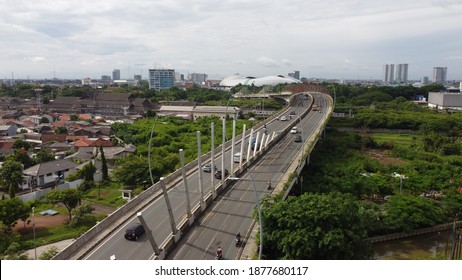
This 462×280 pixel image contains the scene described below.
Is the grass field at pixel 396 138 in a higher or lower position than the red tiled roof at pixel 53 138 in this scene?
lower

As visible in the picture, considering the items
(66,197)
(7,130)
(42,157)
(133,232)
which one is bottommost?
(66,197)

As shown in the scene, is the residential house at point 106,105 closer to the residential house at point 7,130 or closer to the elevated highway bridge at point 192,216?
the residential house at point 7,130

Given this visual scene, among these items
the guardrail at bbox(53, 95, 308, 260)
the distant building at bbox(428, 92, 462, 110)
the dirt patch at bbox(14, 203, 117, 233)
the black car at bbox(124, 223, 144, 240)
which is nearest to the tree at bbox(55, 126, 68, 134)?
the dirt patch at bbox(14, 203, 117, 233)

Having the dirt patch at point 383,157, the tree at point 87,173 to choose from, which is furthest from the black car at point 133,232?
the dirt patch at point 383,157

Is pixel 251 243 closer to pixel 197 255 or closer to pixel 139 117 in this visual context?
pixel 197 255

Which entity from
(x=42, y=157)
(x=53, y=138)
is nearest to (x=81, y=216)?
(x=42, y=157)

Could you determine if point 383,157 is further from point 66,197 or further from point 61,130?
point 61,130

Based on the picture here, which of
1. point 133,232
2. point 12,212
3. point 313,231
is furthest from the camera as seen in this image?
point 12,212
